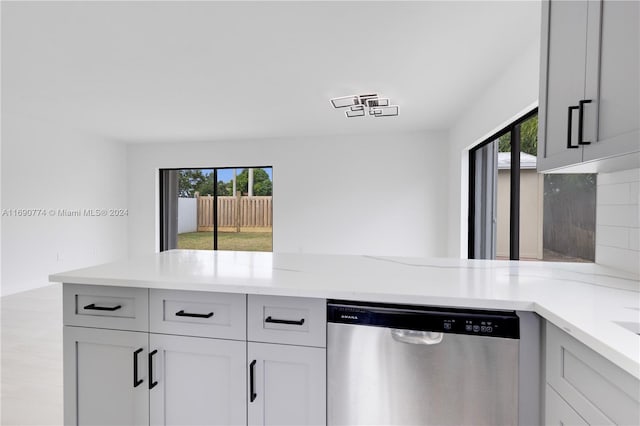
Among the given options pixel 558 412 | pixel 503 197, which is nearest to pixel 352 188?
pixel 503 197

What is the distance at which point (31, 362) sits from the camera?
271 centimetres

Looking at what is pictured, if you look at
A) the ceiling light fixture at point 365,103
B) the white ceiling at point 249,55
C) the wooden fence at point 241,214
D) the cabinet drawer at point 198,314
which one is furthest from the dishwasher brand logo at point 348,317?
the wooden fence at point 241,214

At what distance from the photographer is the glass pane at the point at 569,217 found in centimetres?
206

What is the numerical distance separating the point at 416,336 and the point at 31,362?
311cm

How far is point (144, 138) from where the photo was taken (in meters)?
6.07

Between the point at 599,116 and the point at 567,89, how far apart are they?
23cm

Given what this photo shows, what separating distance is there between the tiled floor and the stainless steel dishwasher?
6.21 ft

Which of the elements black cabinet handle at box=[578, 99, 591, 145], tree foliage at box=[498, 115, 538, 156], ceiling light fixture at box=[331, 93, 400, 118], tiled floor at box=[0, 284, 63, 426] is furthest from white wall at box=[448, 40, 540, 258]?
tiled floor at box=[0, 284, 63, 426]

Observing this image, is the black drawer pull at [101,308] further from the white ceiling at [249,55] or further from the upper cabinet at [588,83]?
the upper cabinet at [588,83]

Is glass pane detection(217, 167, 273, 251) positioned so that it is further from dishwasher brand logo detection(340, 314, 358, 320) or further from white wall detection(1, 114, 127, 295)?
dishwasher brand logo detection(340, 314, 358, 320)

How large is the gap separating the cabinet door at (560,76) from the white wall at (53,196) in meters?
5.88

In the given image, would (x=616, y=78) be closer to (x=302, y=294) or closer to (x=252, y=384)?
(x=302, y=294)

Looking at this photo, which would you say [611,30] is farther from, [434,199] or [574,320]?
[434,199]

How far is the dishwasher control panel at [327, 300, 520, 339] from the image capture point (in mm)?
1133
